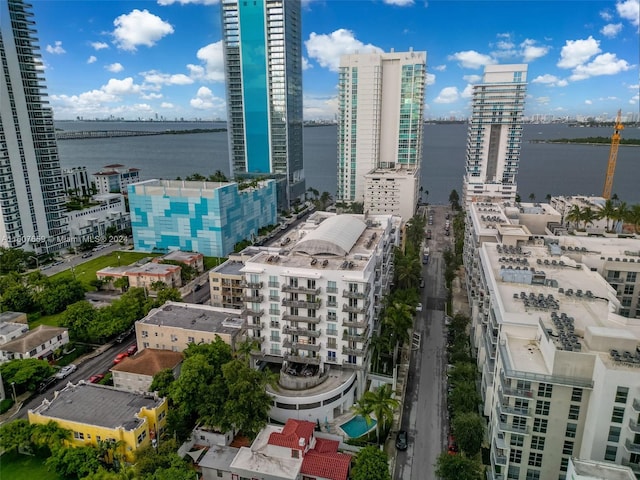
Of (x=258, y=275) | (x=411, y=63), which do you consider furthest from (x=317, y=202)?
(x=258, y=275)

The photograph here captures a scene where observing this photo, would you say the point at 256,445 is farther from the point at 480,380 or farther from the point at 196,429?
the point at 480,380

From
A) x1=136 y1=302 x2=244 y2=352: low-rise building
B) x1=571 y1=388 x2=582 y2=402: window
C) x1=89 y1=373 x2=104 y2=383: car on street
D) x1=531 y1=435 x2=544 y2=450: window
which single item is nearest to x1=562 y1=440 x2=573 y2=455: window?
x1=531 y1=435 x2=544 y2=450: window

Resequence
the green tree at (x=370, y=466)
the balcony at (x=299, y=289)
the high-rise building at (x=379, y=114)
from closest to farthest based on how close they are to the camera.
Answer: the green tree at (x=370, y=466) → the balcony at (x=299, y=289) → the high-rise building at (x=379, y=114)

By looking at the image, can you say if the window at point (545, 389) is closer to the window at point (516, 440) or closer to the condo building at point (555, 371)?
the condo building at point (555, 371)

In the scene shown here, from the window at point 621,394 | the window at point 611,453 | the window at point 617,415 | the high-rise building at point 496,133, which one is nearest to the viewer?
the window at point 621,394

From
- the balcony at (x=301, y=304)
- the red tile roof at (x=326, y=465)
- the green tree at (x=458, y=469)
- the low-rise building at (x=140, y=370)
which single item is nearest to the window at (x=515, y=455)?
the green tree at (x=458, y=469)

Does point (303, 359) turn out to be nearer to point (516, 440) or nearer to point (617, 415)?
point (516, 440)
